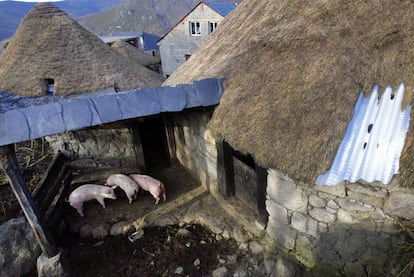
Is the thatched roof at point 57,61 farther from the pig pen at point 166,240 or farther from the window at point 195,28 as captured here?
the window at point 195,28

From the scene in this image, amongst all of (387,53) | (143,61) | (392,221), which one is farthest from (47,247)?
(143,61)

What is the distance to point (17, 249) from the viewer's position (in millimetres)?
4312

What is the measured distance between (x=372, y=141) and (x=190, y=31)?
2234 cm

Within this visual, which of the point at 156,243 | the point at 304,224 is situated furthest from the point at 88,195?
the point at 304,224

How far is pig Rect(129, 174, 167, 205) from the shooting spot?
555 cm

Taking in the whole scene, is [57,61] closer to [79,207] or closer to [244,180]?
[79,207]

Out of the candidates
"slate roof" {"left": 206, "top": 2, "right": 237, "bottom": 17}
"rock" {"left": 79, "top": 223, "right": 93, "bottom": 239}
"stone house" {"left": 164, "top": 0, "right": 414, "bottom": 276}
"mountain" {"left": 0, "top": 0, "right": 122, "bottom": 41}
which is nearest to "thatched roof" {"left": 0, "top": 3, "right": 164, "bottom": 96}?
"rock" {"left": 79, "top": 223, "right": 93, "bottom": 239}

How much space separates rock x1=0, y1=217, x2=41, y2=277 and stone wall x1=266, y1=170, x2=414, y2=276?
390 cm

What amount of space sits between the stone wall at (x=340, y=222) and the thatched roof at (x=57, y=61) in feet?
19.5

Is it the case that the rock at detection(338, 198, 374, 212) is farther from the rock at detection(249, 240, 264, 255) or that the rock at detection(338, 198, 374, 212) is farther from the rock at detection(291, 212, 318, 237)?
the rock at detection(249, 240, 264, 255)

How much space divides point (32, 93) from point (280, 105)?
269 inches

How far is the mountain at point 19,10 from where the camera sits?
91562 millimetres

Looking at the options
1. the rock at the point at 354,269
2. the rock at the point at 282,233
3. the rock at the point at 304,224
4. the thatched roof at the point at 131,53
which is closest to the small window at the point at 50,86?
the rock at the point at 282,233

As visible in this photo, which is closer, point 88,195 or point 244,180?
point 244,180
